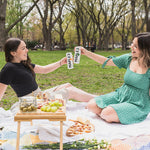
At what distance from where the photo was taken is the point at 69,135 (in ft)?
11.3

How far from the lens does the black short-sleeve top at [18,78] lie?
3.45 meters

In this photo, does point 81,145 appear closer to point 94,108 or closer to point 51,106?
point 51,106

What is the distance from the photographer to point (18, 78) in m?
3.59

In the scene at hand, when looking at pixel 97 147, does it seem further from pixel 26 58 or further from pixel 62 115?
pixel 26 58

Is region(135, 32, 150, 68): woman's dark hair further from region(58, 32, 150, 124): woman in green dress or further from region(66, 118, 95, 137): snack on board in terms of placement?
region(66, 118, 95, 137): snack on board

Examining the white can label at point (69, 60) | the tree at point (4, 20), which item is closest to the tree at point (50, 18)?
the tree at point (4, 20)

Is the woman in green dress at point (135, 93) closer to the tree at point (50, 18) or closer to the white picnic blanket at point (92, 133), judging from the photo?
the white picnic blanket at point (92, 133)

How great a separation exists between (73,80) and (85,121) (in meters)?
5.16

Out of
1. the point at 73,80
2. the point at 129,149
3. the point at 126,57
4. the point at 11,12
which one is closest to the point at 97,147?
the point at 129,149

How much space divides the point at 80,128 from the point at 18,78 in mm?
1219

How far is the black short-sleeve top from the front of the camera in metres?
3.45

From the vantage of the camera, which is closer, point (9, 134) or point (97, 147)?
point (97, 147)

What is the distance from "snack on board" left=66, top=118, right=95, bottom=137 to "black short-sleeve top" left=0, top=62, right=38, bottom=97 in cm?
87

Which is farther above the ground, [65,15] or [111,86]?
[65,15]
